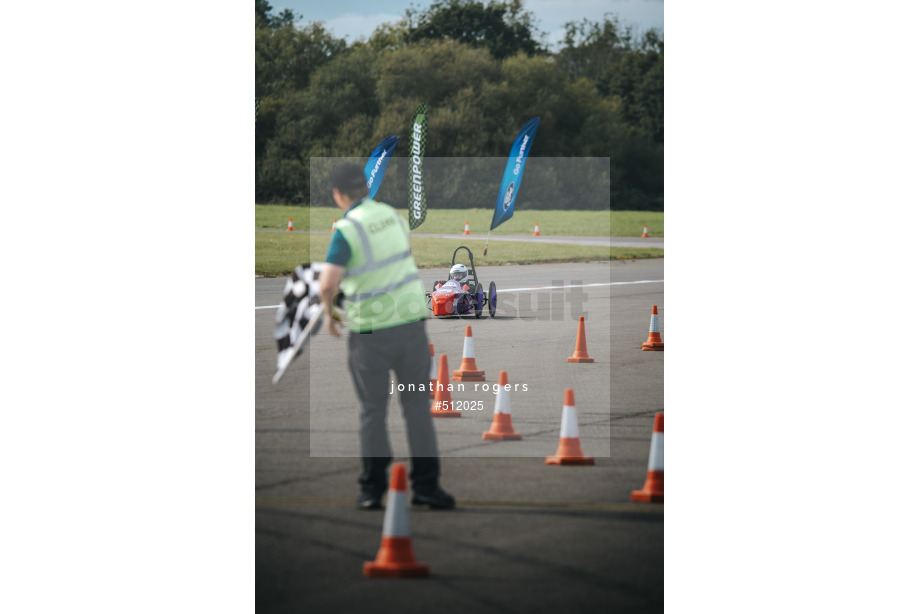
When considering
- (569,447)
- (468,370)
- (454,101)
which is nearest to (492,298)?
(468,370)

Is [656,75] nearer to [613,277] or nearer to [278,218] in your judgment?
[278,218]

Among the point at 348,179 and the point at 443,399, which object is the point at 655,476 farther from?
the point at 443,399

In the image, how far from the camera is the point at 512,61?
5788 centimetres

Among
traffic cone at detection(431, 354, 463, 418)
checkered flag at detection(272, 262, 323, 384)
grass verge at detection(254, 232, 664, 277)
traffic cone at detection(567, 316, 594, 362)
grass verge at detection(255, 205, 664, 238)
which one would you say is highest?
grass verge at detection(255, 205, 664, 238)

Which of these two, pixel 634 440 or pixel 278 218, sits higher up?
pixel 278 218

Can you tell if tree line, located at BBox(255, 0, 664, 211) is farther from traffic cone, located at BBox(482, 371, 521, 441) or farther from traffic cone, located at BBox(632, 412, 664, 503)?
traffic cone, located at BBox(632, 412, 664, 503)

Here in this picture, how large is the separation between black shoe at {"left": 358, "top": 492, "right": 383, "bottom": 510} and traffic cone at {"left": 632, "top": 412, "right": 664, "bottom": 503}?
1719mm

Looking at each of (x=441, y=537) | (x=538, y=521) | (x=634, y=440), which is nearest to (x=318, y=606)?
(x=441, y=537)

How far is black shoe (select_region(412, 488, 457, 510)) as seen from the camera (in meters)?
6.57

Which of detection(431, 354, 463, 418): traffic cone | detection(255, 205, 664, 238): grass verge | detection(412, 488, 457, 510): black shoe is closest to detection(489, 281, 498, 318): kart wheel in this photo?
detection(431, 354, 463, 418): traffic cone

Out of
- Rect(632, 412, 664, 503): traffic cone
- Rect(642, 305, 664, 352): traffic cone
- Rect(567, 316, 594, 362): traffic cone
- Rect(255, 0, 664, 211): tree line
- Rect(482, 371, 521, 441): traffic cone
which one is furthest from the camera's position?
Rect(255, 0, 664, 211): tree line

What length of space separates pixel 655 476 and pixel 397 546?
7.20 feet

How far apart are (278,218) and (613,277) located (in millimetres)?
18678

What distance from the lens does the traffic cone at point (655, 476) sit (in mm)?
6824
